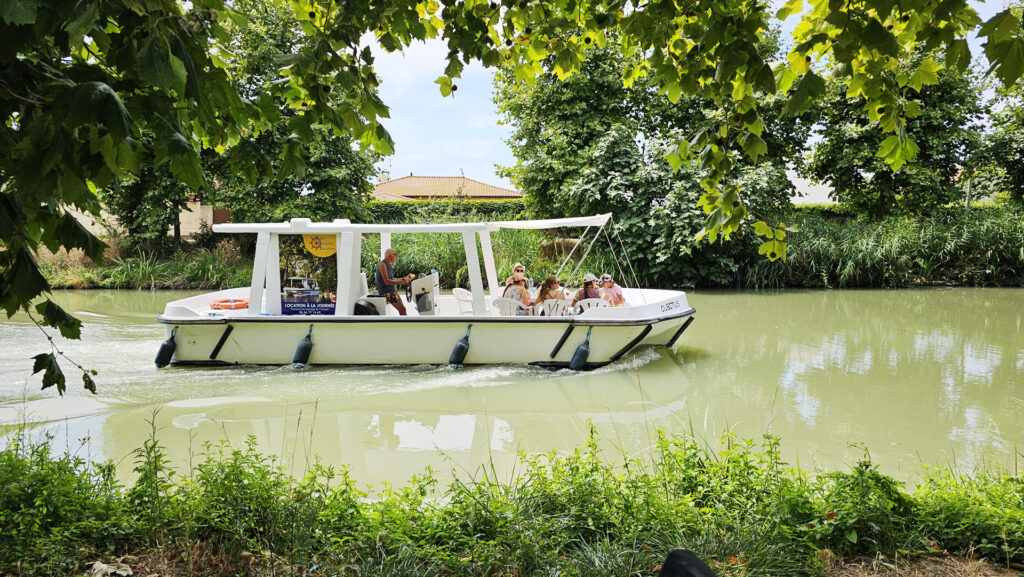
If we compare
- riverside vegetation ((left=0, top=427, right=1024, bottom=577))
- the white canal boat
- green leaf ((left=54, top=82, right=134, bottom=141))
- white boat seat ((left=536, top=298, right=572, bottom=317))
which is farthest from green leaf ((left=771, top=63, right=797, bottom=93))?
white boat seat ((left=536, top=298, right=572, bottom=317))

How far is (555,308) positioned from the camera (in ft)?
30.3

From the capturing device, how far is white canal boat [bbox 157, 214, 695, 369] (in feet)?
28.7

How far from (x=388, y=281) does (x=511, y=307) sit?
1.78 metres

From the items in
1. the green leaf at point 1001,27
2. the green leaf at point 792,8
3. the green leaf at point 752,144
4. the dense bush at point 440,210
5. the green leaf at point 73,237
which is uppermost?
the dense bush at point 440,210

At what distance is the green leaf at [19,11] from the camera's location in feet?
3.84

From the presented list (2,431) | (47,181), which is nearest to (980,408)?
(47,181)

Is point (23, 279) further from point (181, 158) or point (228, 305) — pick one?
point (228, 305)

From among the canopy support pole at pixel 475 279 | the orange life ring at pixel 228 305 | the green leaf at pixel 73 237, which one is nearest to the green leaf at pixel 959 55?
the green leaf at pixel 73 237

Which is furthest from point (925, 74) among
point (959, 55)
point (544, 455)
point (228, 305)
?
point (228, 305)

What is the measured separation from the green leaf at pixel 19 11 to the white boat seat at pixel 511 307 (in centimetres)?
803

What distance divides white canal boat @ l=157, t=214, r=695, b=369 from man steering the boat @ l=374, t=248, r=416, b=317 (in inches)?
7.0

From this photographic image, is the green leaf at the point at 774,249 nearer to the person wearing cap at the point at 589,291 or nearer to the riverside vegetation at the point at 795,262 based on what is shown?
the person wearing cap at the point at 589,291

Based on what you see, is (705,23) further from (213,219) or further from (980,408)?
(213,219)

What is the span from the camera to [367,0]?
7.97ft
